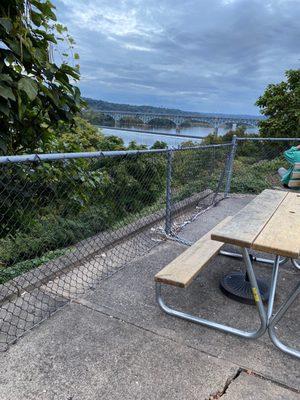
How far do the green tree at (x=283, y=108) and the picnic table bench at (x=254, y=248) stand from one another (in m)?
9.43

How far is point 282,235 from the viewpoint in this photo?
223cm

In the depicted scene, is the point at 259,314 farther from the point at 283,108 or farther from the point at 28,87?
the point at 283,108

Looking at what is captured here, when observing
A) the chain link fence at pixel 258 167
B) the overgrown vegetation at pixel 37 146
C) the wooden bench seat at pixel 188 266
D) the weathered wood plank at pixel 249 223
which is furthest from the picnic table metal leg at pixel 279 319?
the chain link fence at pixel 258 167

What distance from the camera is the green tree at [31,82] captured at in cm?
215

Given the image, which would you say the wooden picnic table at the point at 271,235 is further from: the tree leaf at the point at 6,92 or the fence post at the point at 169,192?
the tree leaf at the point at 6,92

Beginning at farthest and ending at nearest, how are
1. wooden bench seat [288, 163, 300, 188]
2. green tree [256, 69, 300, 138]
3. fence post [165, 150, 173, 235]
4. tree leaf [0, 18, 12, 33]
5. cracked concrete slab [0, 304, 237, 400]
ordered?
green tree [256, 69, 300, 138]
wooden bench seat [288, 163, 300, 188]
fence post [165, 150, 173, 235]
tree leaf [0, 18, 12, 33]
cracked concrete slab [0, 304, 237, 400]

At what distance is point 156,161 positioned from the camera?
6.91 metres

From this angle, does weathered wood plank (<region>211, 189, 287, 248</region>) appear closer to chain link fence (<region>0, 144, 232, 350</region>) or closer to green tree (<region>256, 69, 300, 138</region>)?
chain link fence (<region>0, 144, 232, 350</region>)

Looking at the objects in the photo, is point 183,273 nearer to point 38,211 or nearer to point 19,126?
point 38,211

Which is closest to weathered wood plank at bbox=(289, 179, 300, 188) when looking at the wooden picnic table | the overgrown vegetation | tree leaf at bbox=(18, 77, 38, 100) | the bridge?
the wooden picnic table

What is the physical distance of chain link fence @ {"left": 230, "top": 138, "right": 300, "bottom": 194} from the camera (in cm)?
690

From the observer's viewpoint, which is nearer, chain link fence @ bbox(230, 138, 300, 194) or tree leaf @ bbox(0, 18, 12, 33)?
tree leaf @ bbox(0, 18, 12, 33)

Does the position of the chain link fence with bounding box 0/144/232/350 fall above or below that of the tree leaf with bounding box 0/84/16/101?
below

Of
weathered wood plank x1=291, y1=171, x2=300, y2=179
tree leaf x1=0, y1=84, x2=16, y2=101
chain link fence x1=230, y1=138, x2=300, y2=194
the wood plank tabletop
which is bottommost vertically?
chain link fence x1=230, y1=138, x2=300, y2=194
